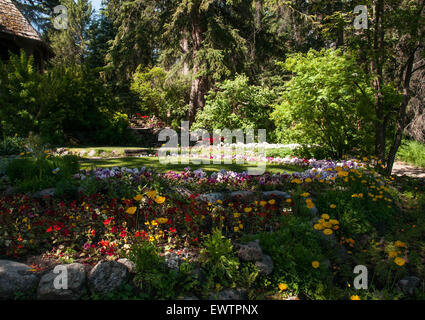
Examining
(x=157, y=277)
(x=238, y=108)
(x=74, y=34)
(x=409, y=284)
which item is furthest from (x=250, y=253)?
(x=74, y=34)

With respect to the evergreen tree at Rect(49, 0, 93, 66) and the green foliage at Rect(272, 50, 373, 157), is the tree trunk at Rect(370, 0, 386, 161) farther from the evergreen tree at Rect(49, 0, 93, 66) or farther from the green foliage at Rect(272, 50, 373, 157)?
the evergreen tree at Rect(49, 0, 93, 66)

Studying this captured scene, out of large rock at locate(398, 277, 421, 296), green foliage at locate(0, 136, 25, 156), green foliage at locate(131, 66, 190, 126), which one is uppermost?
green foliage at locate(131, 66, 190, 126)

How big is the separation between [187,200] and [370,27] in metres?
5.91

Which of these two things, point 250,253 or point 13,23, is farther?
point 13,23

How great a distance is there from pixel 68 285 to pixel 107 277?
272 mm

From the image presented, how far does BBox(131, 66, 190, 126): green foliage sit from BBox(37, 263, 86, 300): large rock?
1214 centimetres

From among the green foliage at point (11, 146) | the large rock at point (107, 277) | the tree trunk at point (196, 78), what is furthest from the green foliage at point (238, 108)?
the large rock at point (107, 277)

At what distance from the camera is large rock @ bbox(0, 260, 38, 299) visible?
6.80ft

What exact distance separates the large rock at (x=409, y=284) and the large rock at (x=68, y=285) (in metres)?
2.76

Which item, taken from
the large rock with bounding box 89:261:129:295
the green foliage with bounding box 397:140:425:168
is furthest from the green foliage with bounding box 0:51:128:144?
the green foliage with bounding box 397:140:425:168

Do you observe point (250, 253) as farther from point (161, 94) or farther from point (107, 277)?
point (161, 94)

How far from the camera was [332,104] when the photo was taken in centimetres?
552

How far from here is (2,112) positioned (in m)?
7.79

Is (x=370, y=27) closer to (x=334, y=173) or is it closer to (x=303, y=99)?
(x=303, y=99)
